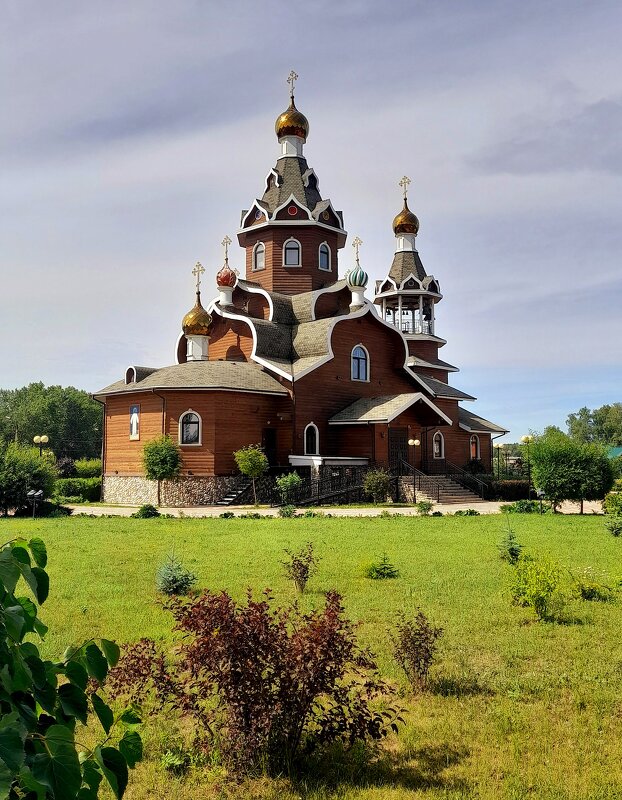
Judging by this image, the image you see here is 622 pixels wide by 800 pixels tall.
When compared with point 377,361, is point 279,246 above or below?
above

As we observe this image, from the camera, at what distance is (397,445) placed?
1115 inches

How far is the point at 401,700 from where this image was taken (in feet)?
19.0

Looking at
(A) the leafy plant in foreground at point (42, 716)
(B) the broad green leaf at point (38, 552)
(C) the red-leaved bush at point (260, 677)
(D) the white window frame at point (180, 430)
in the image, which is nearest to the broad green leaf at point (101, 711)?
(A) the leafy plant in foreground at point (42, 716)

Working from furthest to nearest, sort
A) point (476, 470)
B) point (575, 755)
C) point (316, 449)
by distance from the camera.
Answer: point (476, 470) < point (316, 449) < point (575, 755)

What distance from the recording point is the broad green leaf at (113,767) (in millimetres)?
2043

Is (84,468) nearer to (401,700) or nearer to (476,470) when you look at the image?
(476,470)

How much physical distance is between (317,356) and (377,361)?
11.7ft

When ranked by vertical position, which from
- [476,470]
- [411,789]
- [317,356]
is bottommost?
[411,789]

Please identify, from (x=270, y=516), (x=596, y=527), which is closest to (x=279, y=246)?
(x=270, y=516)

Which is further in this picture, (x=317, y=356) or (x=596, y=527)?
(x=317, y=356)

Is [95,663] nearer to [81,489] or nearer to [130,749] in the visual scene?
[130,749]

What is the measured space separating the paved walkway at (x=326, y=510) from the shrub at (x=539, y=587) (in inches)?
446

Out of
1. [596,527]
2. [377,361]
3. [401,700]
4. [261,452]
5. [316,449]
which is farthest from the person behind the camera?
[377,361]

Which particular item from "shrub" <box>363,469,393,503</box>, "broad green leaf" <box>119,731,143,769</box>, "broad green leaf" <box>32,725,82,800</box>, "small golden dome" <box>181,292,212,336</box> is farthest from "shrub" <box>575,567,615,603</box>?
"small golden dome" <box>181,292,212,336</box>
